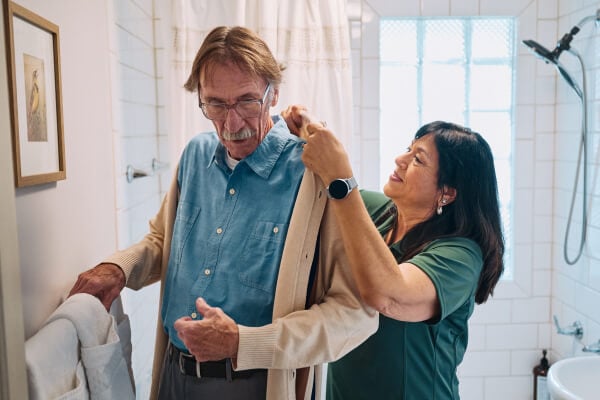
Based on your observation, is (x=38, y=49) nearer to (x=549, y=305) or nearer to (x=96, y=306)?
(x=96, y=306)

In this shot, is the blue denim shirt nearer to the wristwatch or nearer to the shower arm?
the wristwatch

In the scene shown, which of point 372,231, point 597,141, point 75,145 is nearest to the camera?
point 372,231

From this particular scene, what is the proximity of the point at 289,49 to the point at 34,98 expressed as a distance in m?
1.28

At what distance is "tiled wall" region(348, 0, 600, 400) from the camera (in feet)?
8.30

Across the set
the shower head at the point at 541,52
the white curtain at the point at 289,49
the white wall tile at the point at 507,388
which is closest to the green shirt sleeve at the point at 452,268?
the white curtain at the point at 289,49

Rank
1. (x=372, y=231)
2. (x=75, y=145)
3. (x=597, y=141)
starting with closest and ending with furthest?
(x=372, y=231) < (x=75, y=145) < (x=597, y=141)

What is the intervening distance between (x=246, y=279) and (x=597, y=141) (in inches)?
67.9

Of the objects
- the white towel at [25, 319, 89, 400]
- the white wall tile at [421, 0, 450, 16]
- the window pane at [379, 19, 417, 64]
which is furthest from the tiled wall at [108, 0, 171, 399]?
the white wall tile at [421, 0, 450, 16]

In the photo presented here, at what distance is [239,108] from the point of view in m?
1.22

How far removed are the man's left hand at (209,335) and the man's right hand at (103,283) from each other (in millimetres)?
249

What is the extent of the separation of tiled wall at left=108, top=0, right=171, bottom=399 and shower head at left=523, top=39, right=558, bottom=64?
149 cm

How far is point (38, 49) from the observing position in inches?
42.0

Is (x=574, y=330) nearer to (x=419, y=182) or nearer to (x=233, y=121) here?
(x=419, y=182)

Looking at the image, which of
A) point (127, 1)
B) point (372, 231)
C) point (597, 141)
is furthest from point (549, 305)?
point (127, 1)
